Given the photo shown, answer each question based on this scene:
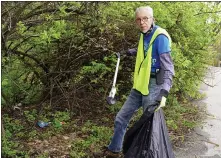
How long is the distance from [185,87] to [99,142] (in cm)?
259

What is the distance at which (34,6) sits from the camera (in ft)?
17.9

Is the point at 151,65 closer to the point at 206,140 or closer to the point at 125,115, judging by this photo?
the point at 125,115

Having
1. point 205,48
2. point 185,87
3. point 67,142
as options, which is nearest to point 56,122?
point 67,142

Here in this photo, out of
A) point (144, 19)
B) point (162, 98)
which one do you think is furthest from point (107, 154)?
point (144, 19)

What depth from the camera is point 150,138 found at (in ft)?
13.2

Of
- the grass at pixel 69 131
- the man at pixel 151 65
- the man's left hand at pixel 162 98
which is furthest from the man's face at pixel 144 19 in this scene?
the grass at pixel 69 131

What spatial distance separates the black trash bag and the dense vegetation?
934 millimetres

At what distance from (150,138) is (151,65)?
86cm

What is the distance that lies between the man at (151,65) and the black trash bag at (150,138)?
0.63ft

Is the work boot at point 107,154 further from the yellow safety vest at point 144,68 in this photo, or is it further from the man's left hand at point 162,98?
the man's left hand at point 162,98

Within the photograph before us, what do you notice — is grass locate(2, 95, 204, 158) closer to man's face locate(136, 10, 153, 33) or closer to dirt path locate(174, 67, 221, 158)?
dirt path locate(174, 67, 221, 158)

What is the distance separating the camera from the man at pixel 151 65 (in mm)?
3967

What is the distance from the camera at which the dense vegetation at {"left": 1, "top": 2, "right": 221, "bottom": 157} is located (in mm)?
5195

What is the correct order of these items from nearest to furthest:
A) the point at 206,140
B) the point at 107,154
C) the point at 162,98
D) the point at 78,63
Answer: the point at 162,98, the point at 107,154, the point at 206,140, the point at 78,63
